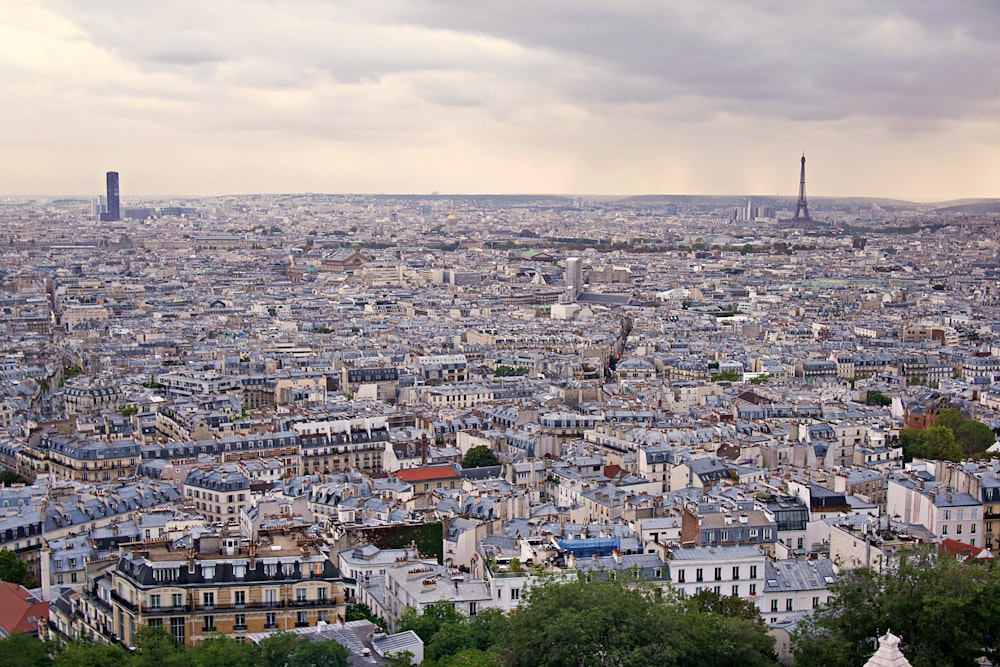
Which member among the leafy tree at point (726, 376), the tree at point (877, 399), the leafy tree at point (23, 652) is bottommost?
the leafy tree at point (726, 376)

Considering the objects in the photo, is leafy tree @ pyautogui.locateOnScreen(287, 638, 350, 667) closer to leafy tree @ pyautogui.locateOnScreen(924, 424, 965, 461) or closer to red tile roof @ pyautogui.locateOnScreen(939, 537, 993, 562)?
red tile roof @ pyautogui.locateOnScreen(939, 537, 993, 562)

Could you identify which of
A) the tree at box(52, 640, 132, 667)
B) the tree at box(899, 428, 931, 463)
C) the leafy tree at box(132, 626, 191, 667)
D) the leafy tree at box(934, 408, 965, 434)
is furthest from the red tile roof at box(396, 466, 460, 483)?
the leafy tree at box(934, 408, 965, 434)

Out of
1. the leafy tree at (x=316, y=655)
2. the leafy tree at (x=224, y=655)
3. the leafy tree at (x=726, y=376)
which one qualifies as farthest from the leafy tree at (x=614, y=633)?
the leafy tree at (x=726, y=376)

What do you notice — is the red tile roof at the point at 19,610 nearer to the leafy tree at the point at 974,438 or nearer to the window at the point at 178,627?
the window at the point at 178,627

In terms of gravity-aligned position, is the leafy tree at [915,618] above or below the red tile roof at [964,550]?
above

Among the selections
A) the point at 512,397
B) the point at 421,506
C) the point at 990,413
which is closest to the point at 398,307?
the point at 512,397

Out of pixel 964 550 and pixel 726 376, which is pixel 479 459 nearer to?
pixel 964 550
